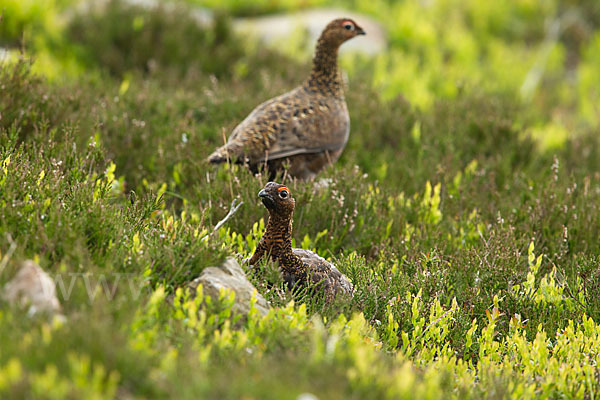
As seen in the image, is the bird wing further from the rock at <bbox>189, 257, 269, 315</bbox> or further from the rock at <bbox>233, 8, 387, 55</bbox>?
the rock at <bbox>233, 8, 387, 55</bbox>

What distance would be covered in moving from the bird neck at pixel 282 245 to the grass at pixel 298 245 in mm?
102

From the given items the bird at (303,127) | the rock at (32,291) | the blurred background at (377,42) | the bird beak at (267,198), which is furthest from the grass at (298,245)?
the blurred background at (377,42)

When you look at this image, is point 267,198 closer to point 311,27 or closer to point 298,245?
point 298,245

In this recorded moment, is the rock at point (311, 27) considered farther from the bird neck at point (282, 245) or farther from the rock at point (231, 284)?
the rock at point (231, 284)

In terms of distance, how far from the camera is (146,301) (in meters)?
2.67

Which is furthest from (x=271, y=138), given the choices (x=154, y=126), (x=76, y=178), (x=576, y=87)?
(x=576, y=87)

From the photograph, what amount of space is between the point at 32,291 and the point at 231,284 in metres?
0.84

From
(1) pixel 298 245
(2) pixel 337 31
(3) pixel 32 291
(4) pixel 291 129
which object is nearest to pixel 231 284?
(3) pixel 32 291

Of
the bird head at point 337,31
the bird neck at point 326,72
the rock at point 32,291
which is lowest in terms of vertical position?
the rock at point 32,291

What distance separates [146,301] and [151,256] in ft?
1.02

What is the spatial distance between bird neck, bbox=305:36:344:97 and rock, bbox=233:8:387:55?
4.29 meters

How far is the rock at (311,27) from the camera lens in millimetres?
10875

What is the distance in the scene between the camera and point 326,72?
5.88 m

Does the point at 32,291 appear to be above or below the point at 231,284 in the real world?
above
